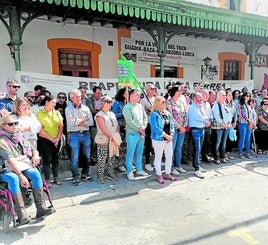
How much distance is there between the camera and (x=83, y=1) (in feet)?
19.4

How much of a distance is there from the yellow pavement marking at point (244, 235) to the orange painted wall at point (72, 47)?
6340 millimetres

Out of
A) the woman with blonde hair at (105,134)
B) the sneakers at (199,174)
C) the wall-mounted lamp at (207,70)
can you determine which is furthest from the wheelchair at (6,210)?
the wall-mounted lamp at (207,70)

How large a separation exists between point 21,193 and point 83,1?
4022mm

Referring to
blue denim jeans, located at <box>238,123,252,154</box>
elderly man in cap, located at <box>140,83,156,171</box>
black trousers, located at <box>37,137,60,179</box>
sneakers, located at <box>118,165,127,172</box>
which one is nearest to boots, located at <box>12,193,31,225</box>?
Result: black trousers, located at <box>37,137,60,179</box>

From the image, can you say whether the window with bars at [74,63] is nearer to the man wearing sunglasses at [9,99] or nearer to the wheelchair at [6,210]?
the man wearing sunglasses at [9,99]

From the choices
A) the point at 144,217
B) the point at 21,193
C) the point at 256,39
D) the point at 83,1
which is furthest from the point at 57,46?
the point at 256,39

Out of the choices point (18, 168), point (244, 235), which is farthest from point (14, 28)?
point (244, 235)

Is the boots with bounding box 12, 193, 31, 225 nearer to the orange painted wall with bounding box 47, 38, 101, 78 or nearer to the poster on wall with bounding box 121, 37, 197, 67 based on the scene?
the orange painted wall with bounding box 47, 38, 101, 78

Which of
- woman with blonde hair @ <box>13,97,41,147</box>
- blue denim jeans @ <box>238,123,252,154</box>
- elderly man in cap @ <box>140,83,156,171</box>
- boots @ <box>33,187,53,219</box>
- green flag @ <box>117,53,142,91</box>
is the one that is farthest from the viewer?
blue denim jeans @ <box>238,123,252,154</box>

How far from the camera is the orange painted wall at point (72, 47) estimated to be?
807 centimetres

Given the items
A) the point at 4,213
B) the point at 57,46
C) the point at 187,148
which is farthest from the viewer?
the point at 57,46

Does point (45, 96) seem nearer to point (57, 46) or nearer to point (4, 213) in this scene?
point (4, 213)

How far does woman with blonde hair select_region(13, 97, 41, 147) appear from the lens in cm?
448

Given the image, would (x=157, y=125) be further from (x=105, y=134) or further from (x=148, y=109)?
(x=148, y=109)
